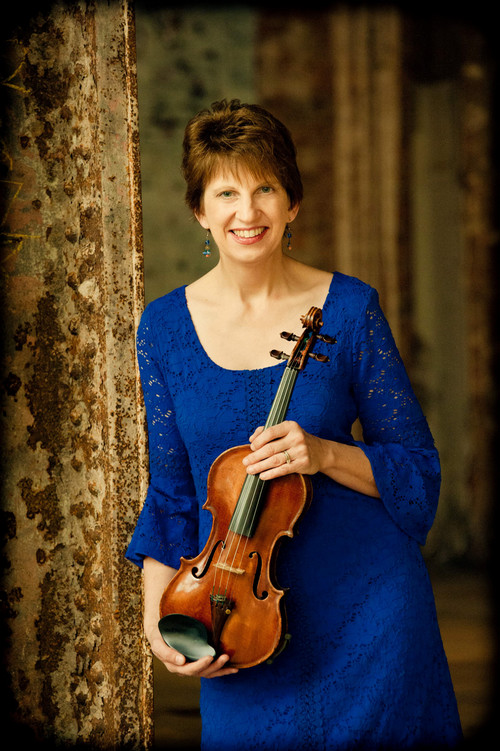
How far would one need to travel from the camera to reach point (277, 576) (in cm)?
169

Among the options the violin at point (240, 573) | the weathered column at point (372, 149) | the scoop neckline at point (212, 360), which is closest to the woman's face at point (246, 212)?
the scoop neckline at point (212, 360)

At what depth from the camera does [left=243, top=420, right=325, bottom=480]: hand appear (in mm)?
1542

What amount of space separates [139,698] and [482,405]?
4.12m

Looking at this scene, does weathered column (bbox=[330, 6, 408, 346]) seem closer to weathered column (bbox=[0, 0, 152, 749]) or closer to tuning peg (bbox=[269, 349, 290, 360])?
weathered column (bbox=[0, 0, 152, 749])

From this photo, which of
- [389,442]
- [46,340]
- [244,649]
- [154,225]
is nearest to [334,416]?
[389,442]

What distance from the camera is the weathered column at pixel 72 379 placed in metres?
1.85

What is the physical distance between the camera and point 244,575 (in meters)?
1.55

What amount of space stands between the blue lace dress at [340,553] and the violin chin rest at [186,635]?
17 centimetres

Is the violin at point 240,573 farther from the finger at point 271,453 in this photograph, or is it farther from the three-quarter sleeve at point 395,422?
the three-quarter sleeve at point 395,422

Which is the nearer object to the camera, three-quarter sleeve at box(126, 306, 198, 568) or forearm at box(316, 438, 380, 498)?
forearm at box(316, 438, 380, 498)

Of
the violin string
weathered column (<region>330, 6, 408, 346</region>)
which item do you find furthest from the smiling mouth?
weathered column (<region>330, 6, 408, 346</region>)

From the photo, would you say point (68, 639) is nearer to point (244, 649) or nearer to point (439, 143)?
point (244, 649)

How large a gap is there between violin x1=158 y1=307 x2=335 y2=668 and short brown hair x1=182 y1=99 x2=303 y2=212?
0.41 meters

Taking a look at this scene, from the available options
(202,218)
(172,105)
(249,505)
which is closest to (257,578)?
(249,505)
